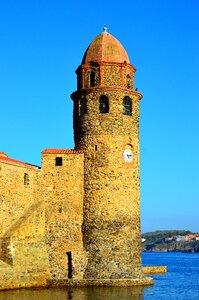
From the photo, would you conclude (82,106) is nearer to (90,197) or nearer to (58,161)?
(58,161)

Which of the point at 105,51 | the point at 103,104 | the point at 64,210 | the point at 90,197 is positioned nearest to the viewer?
the point at 90,197

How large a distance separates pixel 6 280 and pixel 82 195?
641cm

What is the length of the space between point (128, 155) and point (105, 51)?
6.20 metres

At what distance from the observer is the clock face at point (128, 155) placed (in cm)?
3107

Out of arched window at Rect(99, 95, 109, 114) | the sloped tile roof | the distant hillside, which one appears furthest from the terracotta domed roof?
the distant hillside

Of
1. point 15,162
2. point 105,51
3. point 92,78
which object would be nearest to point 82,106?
point 92,78

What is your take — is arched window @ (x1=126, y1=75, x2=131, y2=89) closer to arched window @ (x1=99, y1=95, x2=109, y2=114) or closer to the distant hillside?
arched window @ (x1=99, y1=95, x2=109, y2=114)

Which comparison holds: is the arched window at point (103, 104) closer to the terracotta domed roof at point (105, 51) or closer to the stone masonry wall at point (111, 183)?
the stone masonry wall at point (111, 183)

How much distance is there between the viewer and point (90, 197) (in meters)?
30.6

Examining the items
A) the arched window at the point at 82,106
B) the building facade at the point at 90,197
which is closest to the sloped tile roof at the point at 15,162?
the building facade at the point at 90,197

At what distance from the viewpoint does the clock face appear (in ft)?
102

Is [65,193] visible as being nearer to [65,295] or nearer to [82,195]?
[82,195]

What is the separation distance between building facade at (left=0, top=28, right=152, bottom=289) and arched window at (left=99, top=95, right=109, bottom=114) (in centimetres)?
6

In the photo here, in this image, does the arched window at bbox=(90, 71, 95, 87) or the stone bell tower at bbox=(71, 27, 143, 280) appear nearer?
the stone bell tower at bbox=(71, 27, 143, 280)
